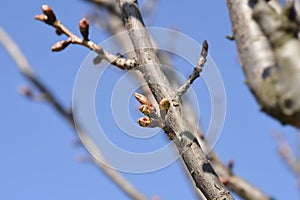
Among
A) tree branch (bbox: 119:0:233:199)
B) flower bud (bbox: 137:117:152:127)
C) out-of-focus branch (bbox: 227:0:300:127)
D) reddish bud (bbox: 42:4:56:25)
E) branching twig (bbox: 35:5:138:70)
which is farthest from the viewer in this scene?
reddish bud (bbox: 42:4:56:25)

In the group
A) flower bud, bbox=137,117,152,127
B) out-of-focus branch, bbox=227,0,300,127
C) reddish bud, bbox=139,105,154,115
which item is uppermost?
out-of-focus branch, bbox=227,0,300,127

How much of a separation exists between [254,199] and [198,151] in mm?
798

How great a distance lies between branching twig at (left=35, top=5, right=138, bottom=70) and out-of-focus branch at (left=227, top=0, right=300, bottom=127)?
55 cm

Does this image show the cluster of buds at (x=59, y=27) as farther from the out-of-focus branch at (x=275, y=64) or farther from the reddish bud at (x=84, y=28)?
the out-of-focus branch at (x=275, y=64)

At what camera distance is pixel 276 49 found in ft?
2.77

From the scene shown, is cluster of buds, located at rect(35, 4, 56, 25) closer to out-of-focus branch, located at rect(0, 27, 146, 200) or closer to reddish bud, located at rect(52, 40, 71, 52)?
reddish bud, located at rect(52, 40, 71, 52)

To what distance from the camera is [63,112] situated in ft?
9.37

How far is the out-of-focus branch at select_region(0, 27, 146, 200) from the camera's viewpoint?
2549 mm

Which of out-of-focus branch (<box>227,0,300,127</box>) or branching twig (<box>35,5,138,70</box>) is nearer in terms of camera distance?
out-of-focus branch (<box>227,0,300,127</box>)

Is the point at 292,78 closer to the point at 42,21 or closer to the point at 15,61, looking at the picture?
the point at 42,21

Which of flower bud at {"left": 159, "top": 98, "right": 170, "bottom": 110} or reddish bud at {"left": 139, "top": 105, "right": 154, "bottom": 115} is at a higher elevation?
Result: flower bud at {"left": 159, "top": 98, "right": 170, "bottom": 110}

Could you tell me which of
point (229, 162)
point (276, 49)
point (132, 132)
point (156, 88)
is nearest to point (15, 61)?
point (229, 162)

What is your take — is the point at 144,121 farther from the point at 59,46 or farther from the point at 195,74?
the point at 59,46

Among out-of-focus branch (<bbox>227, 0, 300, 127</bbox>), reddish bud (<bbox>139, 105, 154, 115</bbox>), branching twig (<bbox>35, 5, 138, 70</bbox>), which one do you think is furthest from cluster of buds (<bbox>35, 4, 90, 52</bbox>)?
out-of-focus branch (<bbox>227, 0, 300, 127</bbox>)
